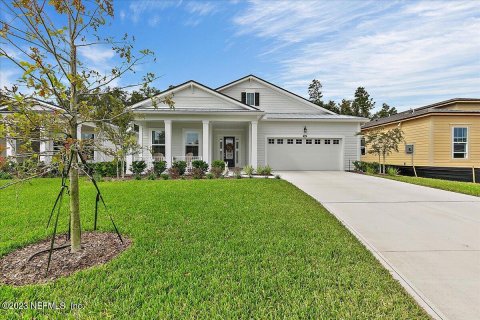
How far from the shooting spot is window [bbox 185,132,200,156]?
53.3 ft

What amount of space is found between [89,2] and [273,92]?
16612 millimetres

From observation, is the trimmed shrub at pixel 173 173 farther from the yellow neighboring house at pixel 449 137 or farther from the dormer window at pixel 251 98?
the yellow neighboring house at pixel 449 137

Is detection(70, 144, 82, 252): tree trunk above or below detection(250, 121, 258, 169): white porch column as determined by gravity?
below

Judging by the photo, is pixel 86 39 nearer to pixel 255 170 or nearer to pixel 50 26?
pixel 50 26

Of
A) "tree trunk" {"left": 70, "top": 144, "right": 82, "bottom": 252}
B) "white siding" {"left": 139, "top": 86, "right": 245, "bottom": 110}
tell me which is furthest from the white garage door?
"tree trunk" {"left": 70, "top": 144, "right": 82, "bottom": 252}

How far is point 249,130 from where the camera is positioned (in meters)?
16.1

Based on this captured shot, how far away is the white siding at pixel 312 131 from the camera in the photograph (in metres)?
17.1

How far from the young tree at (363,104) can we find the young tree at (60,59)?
48505 millimetres

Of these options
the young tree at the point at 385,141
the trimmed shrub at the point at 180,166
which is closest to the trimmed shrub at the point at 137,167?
the trimmed shrub at the point at 180,166

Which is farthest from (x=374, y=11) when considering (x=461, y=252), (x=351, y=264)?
(x=351, y=264)

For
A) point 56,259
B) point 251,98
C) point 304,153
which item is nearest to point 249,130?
point 251,98

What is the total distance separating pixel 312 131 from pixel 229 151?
5.96m

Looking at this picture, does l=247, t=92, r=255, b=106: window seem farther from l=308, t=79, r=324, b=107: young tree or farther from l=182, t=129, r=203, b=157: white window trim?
l=308, t=79, r=324, b=107: young tree

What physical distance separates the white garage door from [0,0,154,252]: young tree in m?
14.2
